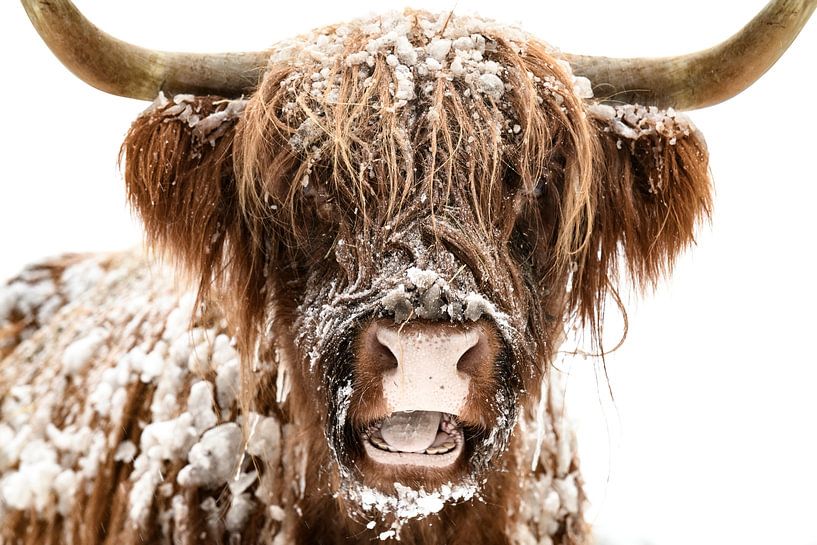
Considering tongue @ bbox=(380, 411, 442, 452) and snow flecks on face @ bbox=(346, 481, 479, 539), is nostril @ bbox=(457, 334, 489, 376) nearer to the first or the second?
tongue @ bbox=(380, 411, 442, 452)

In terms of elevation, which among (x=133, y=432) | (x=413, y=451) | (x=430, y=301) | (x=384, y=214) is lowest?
(x=133, y=432)

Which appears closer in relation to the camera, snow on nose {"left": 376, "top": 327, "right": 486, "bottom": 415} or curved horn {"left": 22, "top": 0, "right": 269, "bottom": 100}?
snow on nose {"left": 376, "top": 327, "right": 486, "bottom": 415}

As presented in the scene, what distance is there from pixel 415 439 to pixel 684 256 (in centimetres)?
112

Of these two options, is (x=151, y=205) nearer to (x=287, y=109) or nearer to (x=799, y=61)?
(x=287, y=109)

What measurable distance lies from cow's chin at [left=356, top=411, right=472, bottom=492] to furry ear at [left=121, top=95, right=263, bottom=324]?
60cm

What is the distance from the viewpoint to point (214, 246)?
246 cm

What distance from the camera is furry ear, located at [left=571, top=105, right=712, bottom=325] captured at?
91.9 inches

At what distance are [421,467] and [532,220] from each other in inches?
27.1

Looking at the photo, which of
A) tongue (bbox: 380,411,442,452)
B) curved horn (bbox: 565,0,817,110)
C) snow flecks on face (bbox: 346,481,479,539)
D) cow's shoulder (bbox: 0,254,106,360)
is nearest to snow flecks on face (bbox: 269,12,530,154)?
curved horn (bbox: 565,0,817,110)

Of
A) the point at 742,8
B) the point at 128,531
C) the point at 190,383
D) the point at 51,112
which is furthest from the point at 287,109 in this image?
the point at 742,8

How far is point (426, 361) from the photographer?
1.85m

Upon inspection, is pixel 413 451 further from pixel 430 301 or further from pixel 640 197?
pixel 640 197

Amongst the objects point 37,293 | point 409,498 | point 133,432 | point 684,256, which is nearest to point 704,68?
point 684,256

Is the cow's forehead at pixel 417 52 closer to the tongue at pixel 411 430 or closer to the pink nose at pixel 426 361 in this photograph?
the pink nose at pixel 426 361
